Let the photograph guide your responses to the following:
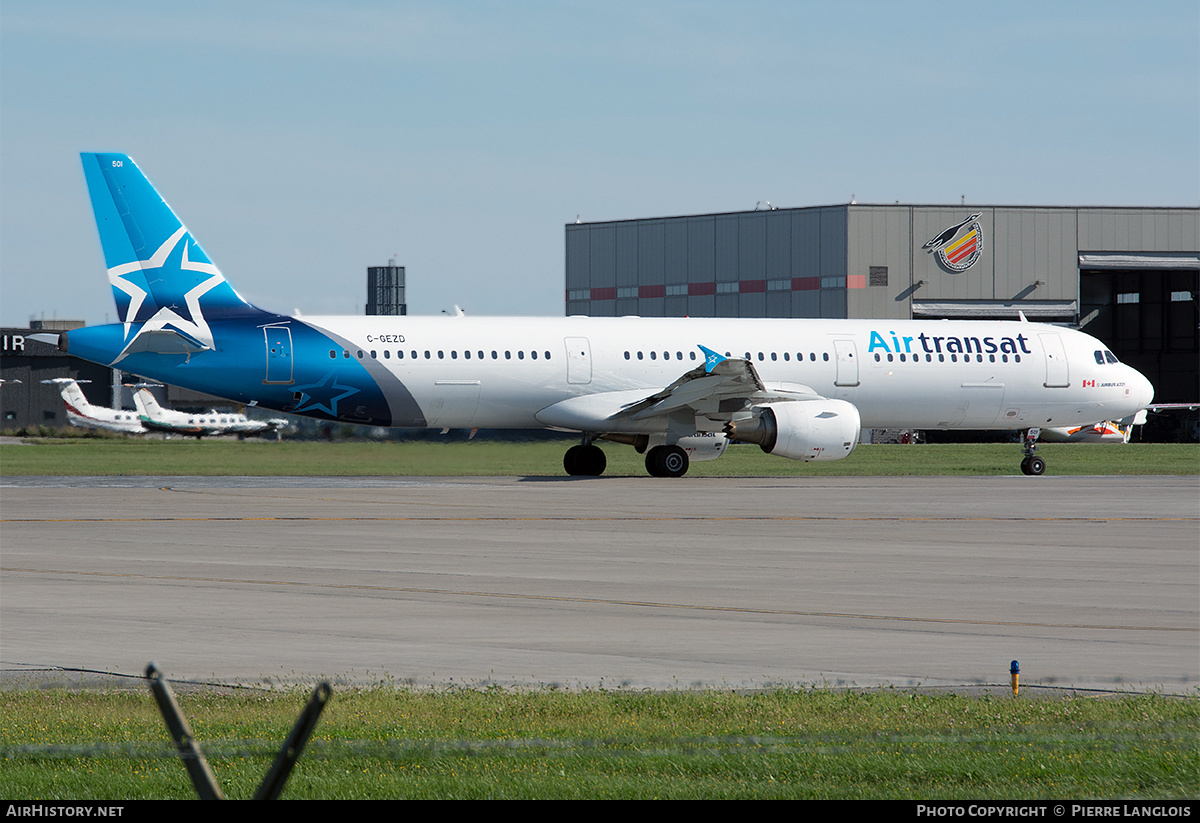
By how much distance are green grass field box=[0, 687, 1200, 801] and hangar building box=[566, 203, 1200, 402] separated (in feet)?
222

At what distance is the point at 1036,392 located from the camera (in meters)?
40.4

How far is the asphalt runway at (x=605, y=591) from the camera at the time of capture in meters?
10.9

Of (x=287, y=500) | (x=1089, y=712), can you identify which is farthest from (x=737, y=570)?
(x=287, y=500)

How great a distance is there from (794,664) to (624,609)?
3.27 meters

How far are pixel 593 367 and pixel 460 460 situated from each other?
14.2 ft

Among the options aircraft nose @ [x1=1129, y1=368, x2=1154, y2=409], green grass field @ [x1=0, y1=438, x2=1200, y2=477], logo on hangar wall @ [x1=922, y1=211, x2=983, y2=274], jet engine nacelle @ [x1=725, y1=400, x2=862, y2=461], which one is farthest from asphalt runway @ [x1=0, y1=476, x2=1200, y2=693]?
logo on hangar wall @ [x1=922, y1=211, x2=983, y2=274]

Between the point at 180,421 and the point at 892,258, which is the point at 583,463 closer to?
the point at 892,258

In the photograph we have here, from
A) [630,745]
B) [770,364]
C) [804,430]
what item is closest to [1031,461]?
[770,364]

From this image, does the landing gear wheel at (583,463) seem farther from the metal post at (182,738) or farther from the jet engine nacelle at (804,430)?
the metal post at (182,738)

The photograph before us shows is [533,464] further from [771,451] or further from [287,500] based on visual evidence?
[287,500]

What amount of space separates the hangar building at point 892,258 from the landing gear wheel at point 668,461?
3971cm

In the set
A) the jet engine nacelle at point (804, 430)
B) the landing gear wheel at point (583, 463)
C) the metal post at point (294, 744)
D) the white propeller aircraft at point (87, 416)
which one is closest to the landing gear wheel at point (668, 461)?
the landing gear wheel at point (583, 463)

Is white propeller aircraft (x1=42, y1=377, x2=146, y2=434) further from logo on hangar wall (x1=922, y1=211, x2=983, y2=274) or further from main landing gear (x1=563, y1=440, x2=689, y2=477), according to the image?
main landing gear (x1=563, y1=440, x2=689, y2=477)

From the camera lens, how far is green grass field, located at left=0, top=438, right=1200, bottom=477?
36438 millimetres
